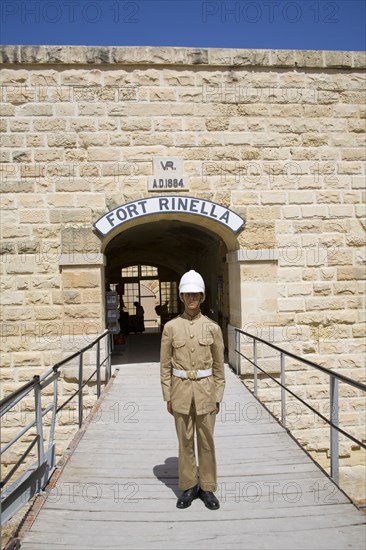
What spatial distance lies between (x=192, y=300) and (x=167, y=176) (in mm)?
4236

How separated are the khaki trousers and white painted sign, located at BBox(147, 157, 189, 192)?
4586 millimetres

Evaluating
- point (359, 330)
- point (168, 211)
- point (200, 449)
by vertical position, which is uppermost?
point (168, 211)

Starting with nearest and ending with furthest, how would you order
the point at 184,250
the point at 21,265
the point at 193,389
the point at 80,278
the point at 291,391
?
the point at 193,389, the point at 291,391, the point at 21,265, the point at 80,278, the point at 184,250

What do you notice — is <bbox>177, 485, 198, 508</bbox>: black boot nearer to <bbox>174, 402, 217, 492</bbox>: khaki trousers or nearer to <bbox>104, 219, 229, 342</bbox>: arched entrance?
<bbox>174, 402, 217, 492</bbox>: khaki trousers

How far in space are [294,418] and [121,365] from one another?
3446 mm

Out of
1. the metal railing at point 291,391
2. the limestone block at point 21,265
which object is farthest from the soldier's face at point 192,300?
the limestone block at point 21,265

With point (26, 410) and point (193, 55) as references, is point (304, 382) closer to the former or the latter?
point (26, 410)

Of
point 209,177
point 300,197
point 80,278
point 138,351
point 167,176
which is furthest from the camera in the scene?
point 138,351

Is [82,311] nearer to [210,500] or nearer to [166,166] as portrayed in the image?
[166,166]

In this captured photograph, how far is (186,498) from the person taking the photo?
403 cm

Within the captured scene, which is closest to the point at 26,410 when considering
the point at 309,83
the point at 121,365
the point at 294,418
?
the point at 121,365

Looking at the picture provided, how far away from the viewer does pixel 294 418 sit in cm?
787

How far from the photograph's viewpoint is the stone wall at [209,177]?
7730 mm

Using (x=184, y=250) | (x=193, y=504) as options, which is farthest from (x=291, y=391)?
(x=184, y=250)
